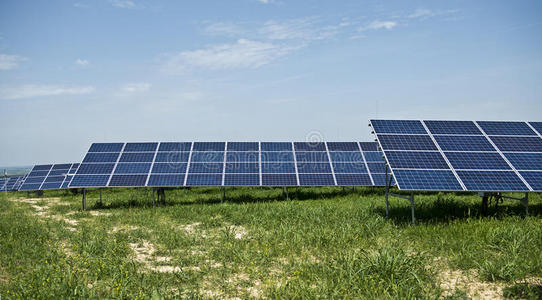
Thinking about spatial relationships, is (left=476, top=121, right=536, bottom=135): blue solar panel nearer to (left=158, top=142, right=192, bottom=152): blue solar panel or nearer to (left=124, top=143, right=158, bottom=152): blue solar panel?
(left=158, top=142, right=192, bottom=152): blue solar panel

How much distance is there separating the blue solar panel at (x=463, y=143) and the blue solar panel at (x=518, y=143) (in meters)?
0.54

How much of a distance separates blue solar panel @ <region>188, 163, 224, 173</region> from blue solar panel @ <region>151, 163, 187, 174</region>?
0.53 meters

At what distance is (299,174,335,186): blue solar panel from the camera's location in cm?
2062

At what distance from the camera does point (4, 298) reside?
286 inches

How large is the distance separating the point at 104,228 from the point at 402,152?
12.0m

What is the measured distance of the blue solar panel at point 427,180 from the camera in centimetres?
1230

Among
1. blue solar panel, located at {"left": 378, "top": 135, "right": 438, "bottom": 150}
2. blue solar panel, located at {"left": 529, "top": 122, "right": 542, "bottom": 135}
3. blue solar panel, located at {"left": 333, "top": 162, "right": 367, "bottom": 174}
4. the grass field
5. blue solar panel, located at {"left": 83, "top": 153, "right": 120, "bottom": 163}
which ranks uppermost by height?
blue solar panel, located at {"left": 378, "top": 135, "right": 438, "bottom": 150}

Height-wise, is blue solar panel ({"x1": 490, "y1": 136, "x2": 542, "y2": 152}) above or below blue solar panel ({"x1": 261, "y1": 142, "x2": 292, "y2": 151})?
above

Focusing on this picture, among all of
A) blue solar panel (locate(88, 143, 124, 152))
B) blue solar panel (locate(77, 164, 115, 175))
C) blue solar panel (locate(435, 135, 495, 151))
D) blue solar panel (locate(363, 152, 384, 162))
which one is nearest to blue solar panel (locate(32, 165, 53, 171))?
blue solar panel (locate(88, 143, 124, 152))

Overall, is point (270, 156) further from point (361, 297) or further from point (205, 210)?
point (361, 297)

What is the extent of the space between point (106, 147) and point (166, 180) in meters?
5.96

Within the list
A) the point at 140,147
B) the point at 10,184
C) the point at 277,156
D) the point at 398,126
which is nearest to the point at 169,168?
the point at 140,147

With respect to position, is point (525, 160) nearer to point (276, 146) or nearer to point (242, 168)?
point (242, 168)

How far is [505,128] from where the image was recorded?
16.6m
